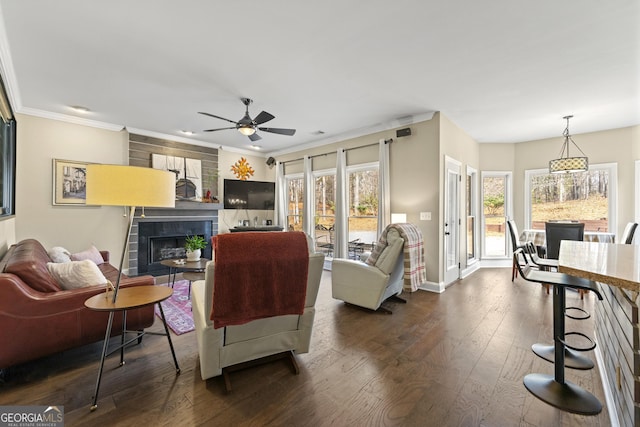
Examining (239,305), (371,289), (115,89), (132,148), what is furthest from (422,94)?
(132,148)

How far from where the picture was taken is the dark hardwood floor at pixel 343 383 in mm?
1714

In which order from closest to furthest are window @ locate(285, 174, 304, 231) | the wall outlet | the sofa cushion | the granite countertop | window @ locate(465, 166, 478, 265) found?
the granite countertop
the sofa cushion
the wall outlet
window @ locate(465, 166, 478, 265)
window @ locate(285, 174, 304, 231)

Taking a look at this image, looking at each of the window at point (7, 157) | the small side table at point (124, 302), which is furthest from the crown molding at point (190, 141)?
the small side table at point (124, 302)

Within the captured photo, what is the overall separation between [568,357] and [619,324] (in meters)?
1.03

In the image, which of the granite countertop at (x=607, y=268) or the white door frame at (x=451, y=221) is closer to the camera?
the granite countertop at (x=607, y=268)

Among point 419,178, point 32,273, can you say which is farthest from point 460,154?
point 32,273

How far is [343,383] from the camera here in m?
2.05

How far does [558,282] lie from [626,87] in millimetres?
3322

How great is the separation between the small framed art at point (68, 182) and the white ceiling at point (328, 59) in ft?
2.70

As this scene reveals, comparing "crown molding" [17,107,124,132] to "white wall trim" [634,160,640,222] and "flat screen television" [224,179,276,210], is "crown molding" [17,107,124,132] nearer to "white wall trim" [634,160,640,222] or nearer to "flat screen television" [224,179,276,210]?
"flat screen television" [224,179,276,210]

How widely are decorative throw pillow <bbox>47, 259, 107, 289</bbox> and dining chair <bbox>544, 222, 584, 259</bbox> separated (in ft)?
18.1

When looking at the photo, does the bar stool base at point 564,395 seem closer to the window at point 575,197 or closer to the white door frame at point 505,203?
the white door frame at point 505,203

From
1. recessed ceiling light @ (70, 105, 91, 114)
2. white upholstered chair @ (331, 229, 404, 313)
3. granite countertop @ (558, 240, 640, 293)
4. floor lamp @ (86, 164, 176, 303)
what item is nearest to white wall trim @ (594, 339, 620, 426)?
granite countertop @ (558, 240, 640, 293)

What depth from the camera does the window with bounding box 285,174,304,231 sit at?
6.89 m
